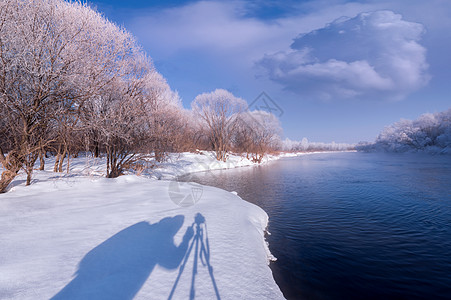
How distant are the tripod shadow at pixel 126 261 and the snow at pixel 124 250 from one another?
13 mm

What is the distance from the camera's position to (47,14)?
7.55 m

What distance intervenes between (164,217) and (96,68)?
715 cm

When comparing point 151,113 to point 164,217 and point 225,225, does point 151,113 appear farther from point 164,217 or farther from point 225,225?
point 225,225

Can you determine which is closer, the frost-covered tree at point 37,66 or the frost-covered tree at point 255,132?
the frost-covered tree at point 37,66

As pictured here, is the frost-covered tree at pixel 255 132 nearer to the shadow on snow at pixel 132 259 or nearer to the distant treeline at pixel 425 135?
the shadow on snow at pixel 132 259

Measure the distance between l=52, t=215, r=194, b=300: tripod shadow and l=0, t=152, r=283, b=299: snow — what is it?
Answer: 0.04ft

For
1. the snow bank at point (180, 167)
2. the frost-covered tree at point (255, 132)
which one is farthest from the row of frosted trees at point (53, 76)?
the frost-covered tree at point (255, 132)

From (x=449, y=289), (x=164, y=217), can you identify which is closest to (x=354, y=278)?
Answer: (x=449, y=289)

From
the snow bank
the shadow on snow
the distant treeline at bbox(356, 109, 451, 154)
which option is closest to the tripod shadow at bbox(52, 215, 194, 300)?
the shadow on snow

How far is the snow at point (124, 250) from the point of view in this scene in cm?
301

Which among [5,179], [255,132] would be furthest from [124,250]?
[255,132]

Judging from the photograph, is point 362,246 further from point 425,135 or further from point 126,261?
point 425,135

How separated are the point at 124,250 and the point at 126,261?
1.25ft

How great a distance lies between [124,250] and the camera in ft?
13.0
